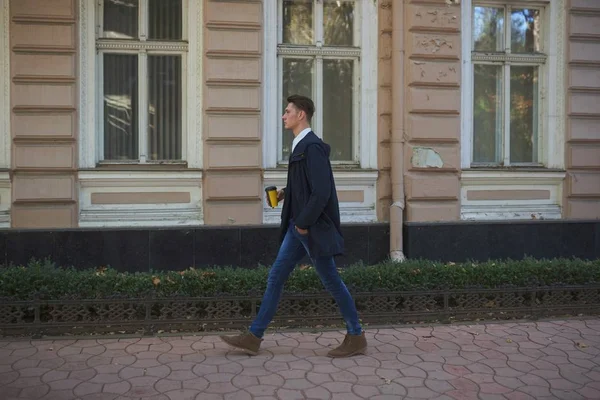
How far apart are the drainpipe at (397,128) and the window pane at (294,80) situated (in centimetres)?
125

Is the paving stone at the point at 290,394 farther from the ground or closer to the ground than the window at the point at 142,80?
closer to the ground

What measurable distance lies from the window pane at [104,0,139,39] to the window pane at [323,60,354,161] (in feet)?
9.25

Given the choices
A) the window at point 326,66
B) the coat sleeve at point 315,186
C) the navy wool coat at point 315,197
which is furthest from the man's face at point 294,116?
the window at point 326,66

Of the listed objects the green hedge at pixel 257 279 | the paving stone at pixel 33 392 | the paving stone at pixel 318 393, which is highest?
the green hedge at pixel 257 279

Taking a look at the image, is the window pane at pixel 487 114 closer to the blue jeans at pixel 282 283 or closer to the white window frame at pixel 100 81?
the white window frame at pixel 100 81

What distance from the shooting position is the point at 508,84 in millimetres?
9234

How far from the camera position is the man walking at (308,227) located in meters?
4.76

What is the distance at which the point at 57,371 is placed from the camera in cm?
466

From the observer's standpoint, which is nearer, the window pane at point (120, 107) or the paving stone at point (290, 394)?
the paving stone at point (290, 394)

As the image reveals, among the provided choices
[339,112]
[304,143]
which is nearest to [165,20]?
[339,112]

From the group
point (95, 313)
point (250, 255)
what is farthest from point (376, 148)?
point (95, 313)

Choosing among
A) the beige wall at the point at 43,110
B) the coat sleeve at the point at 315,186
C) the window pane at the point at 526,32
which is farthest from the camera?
the window pane at the point at 526,32

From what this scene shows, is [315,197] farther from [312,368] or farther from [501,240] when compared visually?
[501,240]

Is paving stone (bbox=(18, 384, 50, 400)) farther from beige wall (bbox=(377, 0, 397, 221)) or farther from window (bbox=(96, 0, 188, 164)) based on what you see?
beige wall (bbox=(377, 0, 397, 221))
